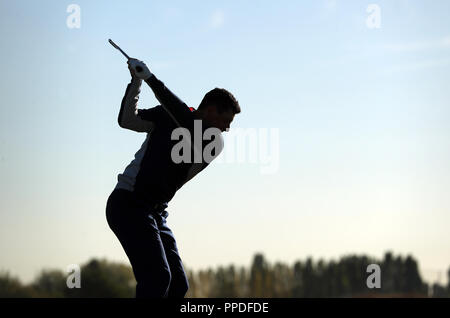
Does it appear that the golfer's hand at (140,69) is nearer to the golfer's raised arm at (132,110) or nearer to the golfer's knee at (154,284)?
the golfer's raised arm at (132,110)

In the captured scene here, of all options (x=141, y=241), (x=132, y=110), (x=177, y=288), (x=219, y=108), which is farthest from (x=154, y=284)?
(x=219, y=108)

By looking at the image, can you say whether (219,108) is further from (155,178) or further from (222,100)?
(155,178)

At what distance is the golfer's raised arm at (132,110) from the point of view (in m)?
7.78

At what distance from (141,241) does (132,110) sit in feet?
4.38

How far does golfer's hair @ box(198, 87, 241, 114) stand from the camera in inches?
308

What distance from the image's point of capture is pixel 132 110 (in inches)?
306

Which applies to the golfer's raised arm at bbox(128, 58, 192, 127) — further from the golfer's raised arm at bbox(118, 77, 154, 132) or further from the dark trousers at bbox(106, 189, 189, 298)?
the dark trousers at bbox(106, 189, 189, 298)

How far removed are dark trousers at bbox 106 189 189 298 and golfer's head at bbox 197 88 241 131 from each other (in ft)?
3.60

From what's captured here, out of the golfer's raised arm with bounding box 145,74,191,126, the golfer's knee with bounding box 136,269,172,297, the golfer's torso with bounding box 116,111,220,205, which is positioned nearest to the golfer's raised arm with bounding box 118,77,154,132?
→ the golfer's torso with bounding box 116,111,220,205

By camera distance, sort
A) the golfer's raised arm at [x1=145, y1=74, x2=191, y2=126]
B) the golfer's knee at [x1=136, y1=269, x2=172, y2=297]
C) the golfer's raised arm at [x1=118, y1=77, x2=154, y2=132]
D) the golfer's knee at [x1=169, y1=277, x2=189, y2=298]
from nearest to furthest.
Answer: the golfer's knee at [x1=136, y1=269, x2=172, y2=297], the golfer's raised arm at [x1=145, y1=74, x2=191, y2=126], the golfer's raised arm at [x1=118, y1=77, x2=154, y2=132], the golfer's knee at [x1=169, y1=277, x2=189, y2=298]
